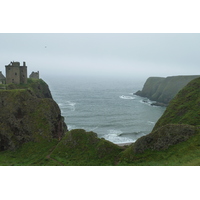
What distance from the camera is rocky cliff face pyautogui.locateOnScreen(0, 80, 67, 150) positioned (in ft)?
113

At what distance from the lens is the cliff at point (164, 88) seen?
128 metres

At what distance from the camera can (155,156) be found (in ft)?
75.6

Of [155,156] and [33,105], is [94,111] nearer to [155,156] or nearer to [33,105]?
[33,105]

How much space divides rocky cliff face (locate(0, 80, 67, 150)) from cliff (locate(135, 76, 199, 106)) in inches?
3759

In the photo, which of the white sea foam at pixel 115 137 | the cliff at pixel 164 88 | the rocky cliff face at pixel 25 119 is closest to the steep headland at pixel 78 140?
the rocky cliff face at pixel 25 119

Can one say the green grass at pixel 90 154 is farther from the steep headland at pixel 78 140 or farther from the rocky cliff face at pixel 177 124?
the rocky cliff face at pixel 177 124

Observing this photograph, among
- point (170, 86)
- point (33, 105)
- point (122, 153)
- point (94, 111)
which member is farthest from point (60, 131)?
point (170, 86)

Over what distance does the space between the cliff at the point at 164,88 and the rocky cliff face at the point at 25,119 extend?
95472 millimetres

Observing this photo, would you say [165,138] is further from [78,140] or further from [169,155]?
[78,140]

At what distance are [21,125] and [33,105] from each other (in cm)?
506

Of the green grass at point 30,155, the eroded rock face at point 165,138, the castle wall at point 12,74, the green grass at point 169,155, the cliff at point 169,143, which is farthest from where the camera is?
the castle wall at point 12,74

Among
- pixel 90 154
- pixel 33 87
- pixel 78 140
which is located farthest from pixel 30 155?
pixel 33 87

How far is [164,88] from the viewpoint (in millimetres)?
138375

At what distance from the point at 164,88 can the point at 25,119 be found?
4718 inches
